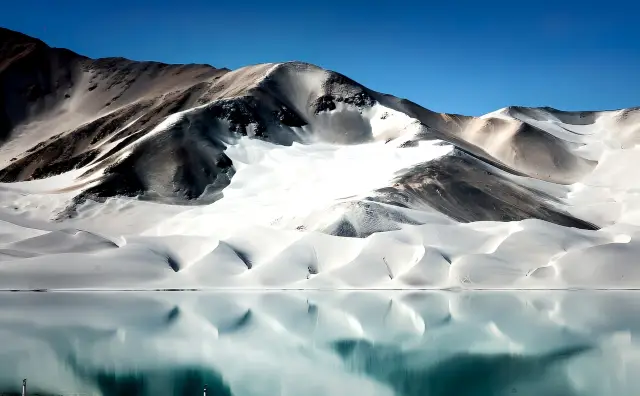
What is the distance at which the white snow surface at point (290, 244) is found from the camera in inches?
2434

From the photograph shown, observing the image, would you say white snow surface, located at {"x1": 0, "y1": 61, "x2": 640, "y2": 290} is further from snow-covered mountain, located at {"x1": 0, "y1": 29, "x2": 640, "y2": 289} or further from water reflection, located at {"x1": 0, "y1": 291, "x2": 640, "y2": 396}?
water reflection, located at {"x1": 0, "y1": 291, "x2": 640, "y2": 396}

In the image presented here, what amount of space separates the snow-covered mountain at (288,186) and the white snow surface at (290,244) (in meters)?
0.19

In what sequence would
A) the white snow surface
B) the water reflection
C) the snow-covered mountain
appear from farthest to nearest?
the snow-covered mountain, the white snow surface, the water reflection

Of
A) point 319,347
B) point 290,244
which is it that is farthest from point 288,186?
point 319,347

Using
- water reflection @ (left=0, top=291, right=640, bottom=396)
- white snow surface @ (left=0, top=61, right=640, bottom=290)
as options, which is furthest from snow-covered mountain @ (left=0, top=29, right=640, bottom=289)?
water reflection @ (left=0, top=291, right=640, bottom=396)

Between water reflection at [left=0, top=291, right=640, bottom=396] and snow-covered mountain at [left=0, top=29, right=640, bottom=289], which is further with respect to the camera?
snow-covered mountain at [left=0, top=29, right=640, bottom=289]

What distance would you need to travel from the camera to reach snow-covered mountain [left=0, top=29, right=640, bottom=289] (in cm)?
6331

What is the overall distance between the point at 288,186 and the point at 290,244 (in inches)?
953

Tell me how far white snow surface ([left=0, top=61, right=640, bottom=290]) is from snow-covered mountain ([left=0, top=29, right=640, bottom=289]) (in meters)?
0.19

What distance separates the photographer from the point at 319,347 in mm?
27828

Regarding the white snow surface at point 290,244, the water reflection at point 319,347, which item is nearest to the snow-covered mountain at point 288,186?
the white snow surface at point 290,244

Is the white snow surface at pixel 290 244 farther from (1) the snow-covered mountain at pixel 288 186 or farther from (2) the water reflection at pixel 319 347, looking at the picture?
(2) the water reflection at pixel 319 347

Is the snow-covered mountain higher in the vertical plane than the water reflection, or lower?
higher

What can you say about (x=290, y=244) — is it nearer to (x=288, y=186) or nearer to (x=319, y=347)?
Result: (x=288, y=186)
